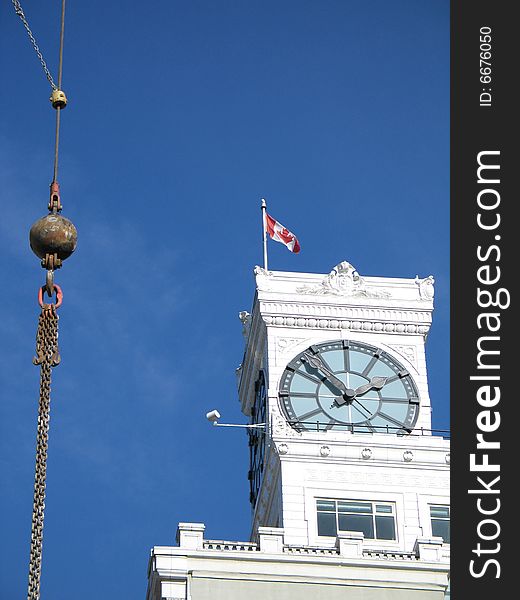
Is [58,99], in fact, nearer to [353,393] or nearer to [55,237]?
[55,237]

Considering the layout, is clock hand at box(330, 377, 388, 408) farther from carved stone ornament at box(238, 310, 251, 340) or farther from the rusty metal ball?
the rusty metal ball

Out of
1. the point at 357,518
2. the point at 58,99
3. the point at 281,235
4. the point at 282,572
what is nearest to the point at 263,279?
the point at 281,235

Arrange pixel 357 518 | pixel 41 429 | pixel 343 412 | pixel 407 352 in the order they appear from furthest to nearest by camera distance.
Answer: pixel 407 352, pixel 343 412, pixel 357 518, pixel 41 429

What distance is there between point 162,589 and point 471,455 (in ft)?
74.4

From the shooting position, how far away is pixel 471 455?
54531 millimetres

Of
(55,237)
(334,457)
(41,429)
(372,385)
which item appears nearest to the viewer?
(41,429)

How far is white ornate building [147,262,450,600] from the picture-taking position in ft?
249

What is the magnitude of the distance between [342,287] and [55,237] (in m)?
47.9

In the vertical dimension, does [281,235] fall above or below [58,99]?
above

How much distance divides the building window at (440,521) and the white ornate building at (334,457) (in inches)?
2.0

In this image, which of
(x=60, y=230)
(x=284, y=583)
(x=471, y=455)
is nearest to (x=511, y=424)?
(x=471, y=455)

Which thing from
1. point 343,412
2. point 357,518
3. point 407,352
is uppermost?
point 407,352

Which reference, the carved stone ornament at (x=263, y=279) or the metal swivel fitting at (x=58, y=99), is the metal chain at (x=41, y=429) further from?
Answer: the carved stone ornament at (x=263, y=279)

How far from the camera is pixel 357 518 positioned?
82.9m
